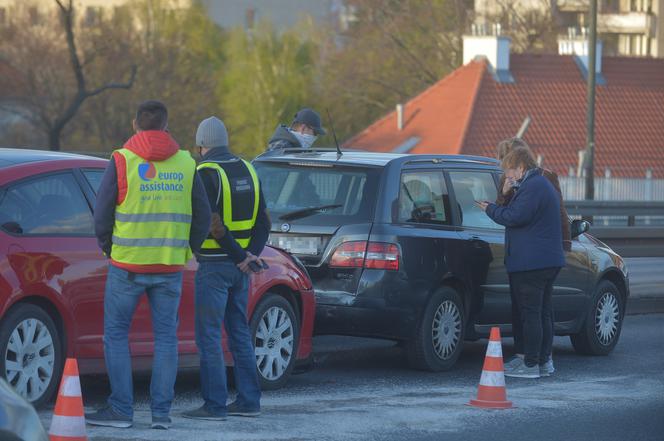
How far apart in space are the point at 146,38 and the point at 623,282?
172 feet

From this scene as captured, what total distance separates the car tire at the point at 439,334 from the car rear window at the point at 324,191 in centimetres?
92

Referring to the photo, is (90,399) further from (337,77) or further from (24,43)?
(337,77)

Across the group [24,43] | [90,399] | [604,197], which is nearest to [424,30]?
[24,43]

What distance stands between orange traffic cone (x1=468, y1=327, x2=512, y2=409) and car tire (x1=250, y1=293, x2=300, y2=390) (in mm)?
1281

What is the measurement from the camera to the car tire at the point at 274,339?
378 inches

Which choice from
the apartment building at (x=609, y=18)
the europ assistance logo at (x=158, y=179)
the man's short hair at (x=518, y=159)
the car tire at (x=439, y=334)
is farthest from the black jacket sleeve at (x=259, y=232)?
the apartment building at (x=609, y=18)

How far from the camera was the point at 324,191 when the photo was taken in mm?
10789

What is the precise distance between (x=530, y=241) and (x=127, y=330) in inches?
158

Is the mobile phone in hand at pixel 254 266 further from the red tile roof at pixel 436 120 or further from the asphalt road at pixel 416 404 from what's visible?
the red tile roof at pixel 436 120

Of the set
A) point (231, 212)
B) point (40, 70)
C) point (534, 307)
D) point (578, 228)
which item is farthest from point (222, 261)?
point (40, 70)

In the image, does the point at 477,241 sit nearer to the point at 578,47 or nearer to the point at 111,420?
the point at 111,420

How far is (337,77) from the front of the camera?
228 ft

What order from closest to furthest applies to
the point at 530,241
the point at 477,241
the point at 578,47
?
the point at 530,241 → the point at 477,241 → the point at 578,47

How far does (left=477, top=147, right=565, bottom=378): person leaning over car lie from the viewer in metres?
10.9
